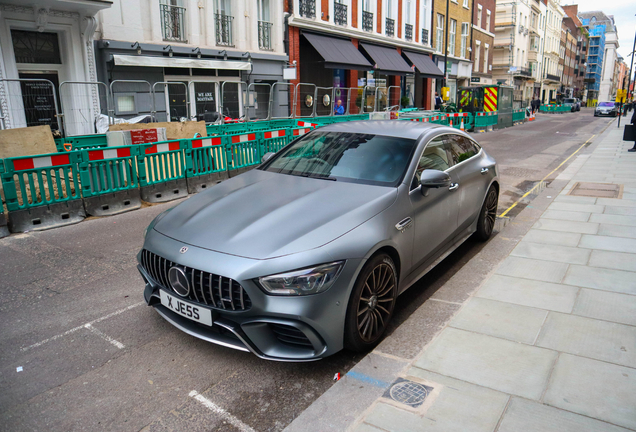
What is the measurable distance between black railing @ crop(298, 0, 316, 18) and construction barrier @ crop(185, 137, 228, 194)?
14664 millimetres

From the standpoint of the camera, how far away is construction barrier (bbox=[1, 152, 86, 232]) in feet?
22.2

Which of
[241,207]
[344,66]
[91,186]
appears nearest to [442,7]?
[344,66]

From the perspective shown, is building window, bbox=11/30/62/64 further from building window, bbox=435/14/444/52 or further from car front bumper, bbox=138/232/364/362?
building window, bbox=435/14/444/52

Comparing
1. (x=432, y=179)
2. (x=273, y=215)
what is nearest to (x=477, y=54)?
(x=432, y=179)

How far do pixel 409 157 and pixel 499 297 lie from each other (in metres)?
1.52

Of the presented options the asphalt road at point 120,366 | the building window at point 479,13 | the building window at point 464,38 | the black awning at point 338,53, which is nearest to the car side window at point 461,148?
the asphalt road at point 120,366

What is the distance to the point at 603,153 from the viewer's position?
51.3 ft

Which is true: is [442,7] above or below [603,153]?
above

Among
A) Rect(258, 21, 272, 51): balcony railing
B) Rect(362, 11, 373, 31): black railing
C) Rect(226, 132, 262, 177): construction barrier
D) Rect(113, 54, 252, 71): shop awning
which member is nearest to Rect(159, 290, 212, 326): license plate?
Rect(226, 132, 262, 177): construction barrier

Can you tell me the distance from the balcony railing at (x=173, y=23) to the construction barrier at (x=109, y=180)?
10.4m

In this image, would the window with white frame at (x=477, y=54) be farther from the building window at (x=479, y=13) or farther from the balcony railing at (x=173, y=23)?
the balcony railing at (x=173, y=23)

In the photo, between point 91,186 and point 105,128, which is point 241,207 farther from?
point 105,128

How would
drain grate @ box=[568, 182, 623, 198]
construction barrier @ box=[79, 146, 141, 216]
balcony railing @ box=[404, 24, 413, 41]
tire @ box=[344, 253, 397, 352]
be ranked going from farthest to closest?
1. balcony railing @ box=[404, 24, 413, 41]
2. drain grate @ box=[568, 182, 623, 198]
3. construction barrier @ box=[79, 146, 141, 216]
4. tire @ box=[344, 253, 397, 352]

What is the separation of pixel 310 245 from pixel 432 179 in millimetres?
1500
